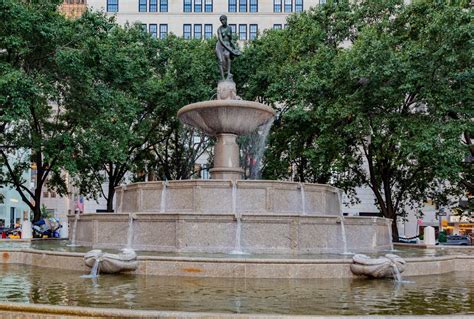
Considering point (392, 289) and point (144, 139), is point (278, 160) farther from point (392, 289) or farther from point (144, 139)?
point (392, 289)

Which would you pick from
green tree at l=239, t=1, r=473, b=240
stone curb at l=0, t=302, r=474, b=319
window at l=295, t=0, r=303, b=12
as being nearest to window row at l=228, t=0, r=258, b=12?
window at l=295, t=0, r=303, b=12

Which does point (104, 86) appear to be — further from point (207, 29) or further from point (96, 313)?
point (207, 29)

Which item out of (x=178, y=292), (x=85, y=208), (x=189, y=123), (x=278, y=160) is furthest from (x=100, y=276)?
(x=85, y=208)

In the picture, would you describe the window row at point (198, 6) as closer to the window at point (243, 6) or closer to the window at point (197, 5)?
the window at point (197, 5)

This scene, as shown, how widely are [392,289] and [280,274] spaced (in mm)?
2221

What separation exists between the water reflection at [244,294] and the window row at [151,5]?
53925 millimetres

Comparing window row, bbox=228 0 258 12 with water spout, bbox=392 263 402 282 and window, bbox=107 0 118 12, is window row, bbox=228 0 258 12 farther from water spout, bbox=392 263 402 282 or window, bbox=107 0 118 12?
water spout, bbox=392 263 402 282

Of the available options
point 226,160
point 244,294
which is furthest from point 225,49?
point 244,294

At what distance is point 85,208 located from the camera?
59.8 m

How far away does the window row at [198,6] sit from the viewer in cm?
6178

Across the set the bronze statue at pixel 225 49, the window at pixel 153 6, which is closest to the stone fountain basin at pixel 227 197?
the bronze statue at pixel 225 49

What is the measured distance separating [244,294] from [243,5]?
2220 inches

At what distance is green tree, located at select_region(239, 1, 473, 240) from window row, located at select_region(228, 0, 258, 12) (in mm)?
28441

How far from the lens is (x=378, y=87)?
92.4 ft
